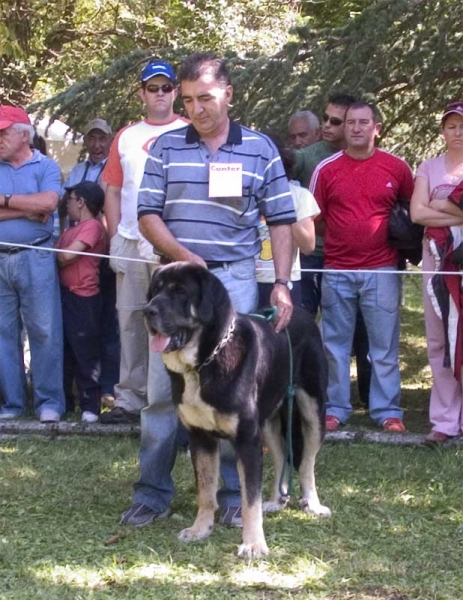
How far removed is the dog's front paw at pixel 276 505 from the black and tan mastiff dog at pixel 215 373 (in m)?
0.53

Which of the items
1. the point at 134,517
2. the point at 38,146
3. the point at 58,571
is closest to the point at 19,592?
the point at 58,571

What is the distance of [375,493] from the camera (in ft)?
19.3

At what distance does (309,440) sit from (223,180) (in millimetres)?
1504

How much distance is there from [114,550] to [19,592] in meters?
0.63

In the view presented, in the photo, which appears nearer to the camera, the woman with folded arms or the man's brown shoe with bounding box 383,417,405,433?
the woman with folded arms

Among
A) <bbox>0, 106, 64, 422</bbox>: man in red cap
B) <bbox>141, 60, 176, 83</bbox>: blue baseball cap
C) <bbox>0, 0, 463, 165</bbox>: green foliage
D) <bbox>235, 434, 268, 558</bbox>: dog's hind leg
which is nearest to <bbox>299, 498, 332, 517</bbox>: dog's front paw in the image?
<bbox>235, 434, 268, 558</bbox>: dog's hind leg

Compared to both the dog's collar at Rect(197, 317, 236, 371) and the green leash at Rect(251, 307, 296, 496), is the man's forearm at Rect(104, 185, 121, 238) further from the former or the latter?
the dog's collar at Rect(197, 317, 236, 371)

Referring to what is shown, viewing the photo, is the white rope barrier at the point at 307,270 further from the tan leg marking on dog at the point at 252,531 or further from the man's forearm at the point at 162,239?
the tan leg marking on dog at the point at 252,531

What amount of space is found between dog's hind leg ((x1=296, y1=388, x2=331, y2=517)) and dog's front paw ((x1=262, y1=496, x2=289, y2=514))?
0.29 ft


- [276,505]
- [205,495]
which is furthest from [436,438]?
[205,495]

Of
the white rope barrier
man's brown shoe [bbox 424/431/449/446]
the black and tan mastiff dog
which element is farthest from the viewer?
man's brown shoe [bbox 424/431/449/446]

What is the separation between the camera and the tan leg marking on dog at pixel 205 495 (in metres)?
4.98

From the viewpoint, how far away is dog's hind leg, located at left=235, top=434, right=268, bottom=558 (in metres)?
4.73

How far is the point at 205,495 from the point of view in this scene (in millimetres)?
4996
